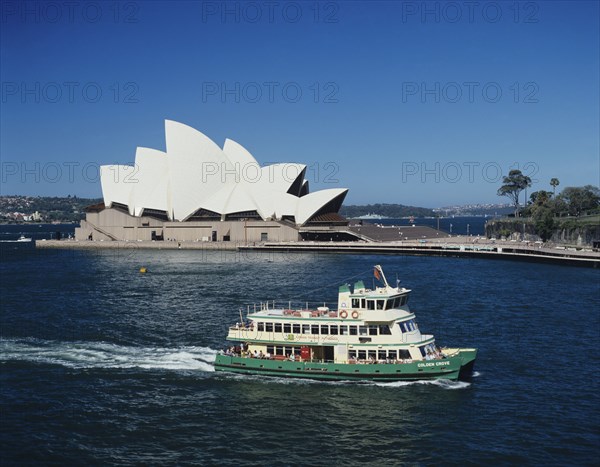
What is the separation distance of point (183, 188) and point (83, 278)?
5040 cm

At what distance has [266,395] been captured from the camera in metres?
27.5

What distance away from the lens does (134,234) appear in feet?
397

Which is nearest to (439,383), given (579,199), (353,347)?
(353,347)

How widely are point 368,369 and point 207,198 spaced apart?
9286cm

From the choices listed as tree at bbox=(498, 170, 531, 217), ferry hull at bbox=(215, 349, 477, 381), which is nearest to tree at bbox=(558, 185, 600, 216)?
tree at bbox=(498, 170, 531, 217)

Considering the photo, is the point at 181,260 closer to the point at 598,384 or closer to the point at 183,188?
the point at 183,188

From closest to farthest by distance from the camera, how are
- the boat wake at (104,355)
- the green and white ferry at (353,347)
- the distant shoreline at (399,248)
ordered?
the green and white ferry at (353,347) < the boat wake at (104,355) < the distant shoreline at (399,248)

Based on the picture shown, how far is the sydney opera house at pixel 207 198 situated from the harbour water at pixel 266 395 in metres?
62.3

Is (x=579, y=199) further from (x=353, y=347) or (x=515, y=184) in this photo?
(x=353, y=347)

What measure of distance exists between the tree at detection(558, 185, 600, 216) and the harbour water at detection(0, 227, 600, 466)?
85.7 meters

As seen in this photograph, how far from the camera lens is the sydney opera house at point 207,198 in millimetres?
113938

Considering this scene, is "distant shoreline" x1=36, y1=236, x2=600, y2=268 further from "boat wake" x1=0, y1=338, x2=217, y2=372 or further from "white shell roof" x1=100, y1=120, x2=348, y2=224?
"boat wake" x1=0, y1=338, x2=217, y2=372

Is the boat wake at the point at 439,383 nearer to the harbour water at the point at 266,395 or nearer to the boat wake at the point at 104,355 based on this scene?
the harbour water at the point at 266,395

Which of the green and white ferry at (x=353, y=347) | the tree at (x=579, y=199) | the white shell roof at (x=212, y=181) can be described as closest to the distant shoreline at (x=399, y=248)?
the white shell roof at (x=212, y=181)
